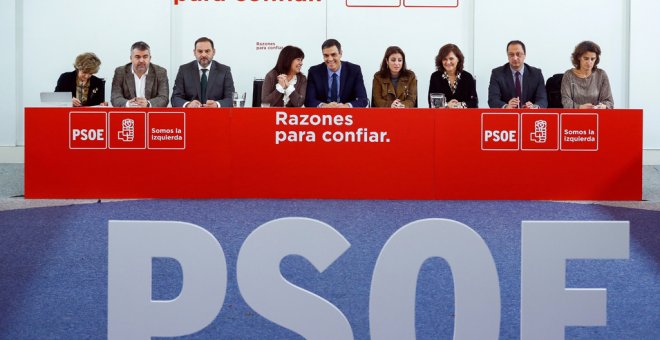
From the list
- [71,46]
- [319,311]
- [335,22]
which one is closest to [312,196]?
[335,22]

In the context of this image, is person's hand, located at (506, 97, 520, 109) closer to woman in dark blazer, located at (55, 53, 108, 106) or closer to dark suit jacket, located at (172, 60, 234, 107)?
dark suit jacket, located at (172, 60, 234, 107)

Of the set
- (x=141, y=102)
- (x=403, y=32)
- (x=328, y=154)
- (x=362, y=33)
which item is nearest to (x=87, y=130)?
(x=141, y=102)

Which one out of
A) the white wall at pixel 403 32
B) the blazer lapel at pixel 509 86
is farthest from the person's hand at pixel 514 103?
the white wall at pixel 403 32

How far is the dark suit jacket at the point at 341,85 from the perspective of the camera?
6.82 m

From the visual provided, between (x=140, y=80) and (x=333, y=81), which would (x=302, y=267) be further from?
(x=140, y=80)

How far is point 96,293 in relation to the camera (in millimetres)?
3361

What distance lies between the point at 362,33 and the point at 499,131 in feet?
9.27

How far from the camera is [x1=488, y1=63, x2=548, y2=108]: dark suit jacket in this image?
6.96 m

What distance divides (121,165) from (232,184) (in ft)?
2.49

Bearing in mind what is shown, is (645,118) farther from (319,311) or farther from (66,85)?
(319,311)

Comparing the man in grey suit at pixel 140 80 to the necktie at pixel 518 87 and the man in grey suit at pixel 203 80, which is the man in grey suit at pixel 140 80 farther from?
the necktie at pixel 518 87

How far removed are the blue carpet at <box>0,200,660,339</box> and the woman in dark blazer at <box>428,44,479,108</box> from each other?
1061mm

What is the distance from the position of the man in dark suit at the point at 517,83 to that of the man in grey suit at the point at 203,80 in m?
2.03

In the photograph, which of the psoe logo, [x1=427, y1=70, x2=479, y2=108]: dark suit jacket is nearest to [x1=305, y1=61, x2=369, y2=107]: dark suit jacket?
[x1=427, y1=70, x2=479, y2=108]: dark suit jacket
